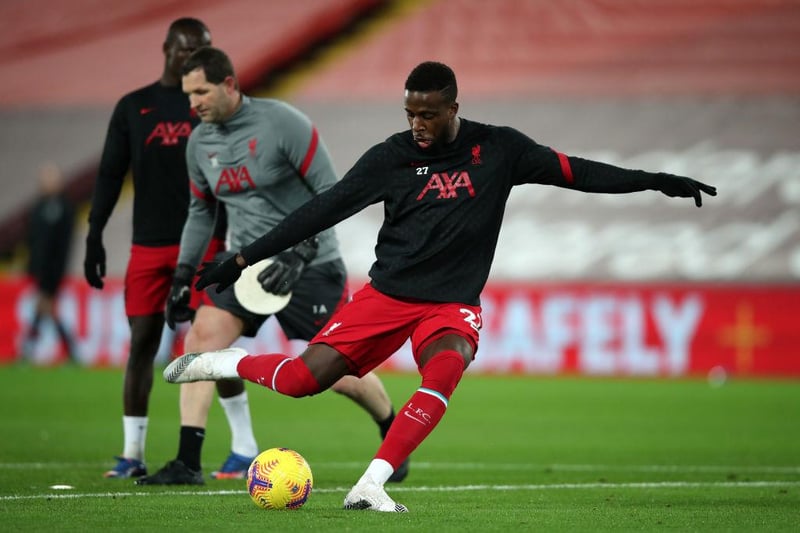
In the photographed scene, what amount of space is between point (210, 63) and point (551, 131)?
16.5 metres

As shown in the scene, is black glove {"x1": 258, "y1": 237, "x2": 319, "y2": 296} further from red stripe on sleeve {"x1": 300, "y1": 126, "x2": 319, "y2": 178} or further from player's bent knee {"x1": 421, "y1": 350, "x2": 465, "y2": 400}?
player's bent knee {"x1": 421, "y1": 350, "x2": 465, "y2": 400}

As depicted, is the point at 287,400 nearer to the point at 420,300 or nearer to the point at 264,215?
the point at 264,215

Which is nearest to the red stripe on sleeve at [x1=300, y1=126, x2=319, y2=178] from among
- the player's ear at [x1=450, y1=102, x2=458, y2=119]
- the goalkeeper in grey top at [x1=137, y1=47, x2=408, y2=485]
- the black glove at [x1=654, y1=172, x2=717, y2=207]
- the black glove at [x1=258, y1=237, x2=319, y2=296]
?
the goalkeeper in grey top at [x1=137, y1=47, x2=408, y2=485]

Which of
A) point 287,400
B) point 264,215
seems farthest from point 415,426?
point 287,400

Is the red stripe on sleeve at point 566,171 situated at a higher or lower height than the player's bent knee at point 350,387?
higher

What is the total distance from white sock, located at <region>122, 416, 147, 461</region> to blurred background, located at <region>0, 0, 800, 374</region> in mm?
10446

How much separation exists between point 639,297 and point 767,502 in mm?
11682

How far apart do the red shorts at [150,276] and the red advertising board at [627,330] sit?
9.92 m

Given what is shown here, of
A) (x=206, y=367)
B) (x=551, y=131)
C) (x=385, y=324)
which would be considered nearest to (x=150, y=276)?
(x=206, y=367)

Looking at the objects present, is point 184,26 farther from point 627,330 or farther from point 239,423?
point 627,330

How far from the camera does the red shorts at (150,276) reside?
27.7ft

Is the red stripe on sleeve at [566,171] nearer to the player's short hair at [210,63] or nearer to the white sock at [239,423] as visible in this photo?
the player's short hair at [210,63]

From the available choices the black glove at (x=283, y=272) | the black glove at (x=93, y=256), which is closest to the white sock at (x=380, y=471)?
the black glove at (x=283, y=272)

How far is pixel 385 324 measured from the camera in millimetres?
6539
